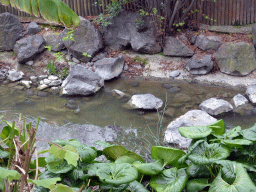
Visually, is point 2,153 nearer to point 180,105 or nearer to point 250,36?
point 180,105

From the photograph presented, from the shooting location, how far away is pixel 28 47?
24.1 feet

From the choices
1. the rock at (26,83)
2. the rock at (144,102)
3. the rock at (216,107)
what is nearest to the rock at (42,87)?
the rock at (26,83)

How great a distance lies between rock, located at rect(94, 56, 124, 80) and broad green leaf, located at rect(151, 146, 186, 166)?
513cm

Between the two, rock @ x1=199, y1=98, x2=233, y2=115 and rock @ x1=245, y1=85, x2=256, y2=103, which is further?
rock @ x1=245, y1=85, x2=256, y2=103

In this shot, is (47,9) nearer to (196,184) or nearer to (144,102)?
(196,184)

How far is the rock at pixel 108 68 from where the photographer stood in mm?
6566

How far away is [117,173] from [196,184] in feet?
1.34

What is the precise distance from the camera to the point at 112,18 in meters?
7.62

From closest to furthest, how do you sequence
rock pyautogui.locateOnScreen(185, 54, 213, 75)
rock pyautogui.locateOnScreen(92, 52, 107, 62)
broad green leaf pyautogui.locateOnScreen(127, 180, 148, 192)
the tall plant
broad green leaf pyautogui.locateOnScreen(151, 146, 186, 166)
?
broad green leaf pyautogui.locateOnScreen(127, 180, 148, 192)
broad green leaf pyautogui.locateOnScreen(151, 146, 186, 166)
the tall plant
rock pyautogui.locateOnScreen(185, 54, 213, 75)
rock pyautogui.locateOnScreen(92, 52, 107, 62)

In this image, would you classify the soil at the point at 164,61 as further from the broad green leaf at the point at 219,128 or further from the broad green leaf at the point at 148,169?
the broad green leaf at the point at 148,169

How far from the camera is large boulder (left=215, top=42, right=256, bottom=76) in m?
6.26

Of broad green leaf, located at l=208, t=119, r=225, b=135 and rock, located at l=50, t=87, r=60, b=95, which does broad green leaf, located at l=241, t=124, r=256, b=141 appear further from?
rock, located at l=50, t=87, r=60, b=95

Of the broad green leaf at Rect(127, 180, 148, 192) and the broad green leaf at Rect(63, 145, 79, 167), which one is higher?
the broad green leaf at Rect(63, 145, 79, 167)

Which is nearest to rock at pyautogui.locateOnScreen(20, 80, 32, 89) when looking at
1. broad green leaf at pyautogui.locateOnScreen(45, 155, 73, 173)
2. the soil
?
the soil
